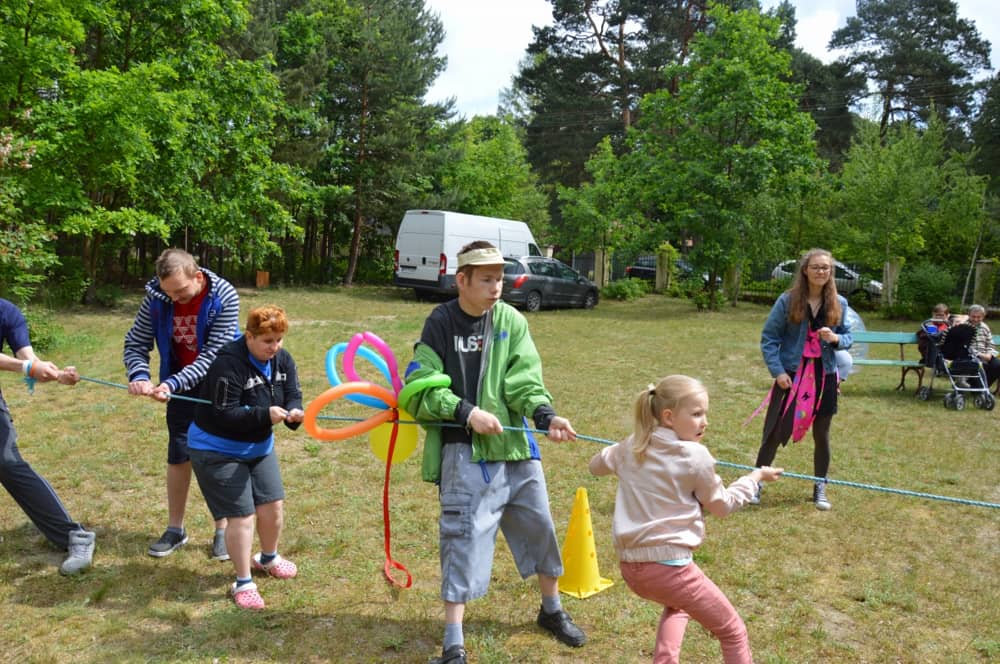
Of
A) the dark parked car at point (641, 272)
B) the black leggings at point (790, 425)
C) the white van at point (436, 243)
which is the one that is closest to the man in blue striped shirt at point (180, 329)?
the black leggings at point (790, 425)

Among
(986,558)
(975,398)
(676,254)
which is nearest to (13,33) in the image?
(986,558)

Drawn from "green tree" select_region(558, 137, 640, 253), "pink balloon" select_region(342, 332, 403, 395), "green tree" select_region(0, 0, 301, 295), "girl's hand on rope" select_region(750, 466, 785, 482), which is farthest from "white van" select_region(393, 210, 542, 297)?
"girl's hand on rope" select_region(750, 466, 785, 482)

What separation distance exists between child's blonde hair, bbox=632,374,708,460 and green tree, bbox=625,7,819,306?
18.0 meters

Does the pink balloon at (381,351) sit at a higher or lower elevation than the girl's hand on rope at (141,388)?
higher

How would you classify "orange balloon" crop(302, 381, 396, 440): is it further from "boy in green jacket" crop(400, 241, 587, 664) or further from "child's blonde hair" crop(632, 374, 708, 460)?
"child's blonde hair" crop(632, 374, 708, 460)

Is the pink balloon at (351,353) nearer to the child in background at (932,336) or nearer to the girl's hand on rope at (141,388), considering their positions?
the girl's hand on rope at (141,388)

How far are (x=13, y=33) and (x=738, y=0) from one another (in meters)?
28.4

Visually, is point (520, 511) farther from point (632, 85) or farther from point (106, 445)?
point (632, 85)

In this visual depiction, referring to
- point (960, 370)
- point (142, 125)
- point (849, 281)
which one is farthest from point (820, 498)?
point (849, 281)

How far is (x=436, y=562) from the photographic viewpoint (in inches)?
175

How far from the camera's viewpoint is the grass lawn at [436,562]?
3.52 m

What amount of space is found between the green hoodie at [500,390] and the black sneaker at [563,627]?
85 cm

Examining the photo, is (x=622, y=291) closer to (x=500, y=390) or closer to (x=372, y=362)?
(x=372, y=362)

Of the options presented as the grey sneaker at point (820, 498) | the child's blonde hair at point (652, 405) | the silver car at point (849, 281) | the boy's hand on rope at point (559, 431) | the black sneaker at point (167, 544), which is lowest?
the black sneaker at point (167, 544)
